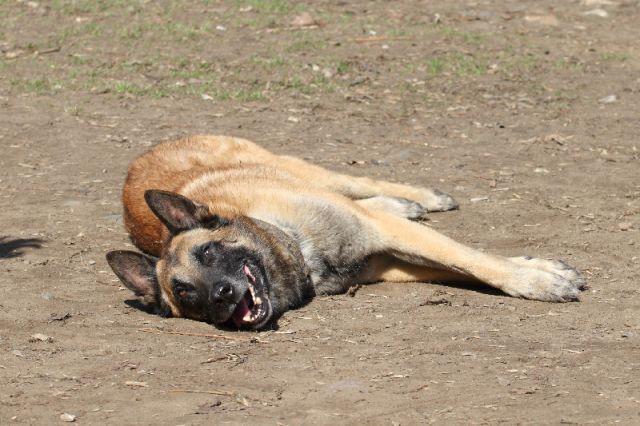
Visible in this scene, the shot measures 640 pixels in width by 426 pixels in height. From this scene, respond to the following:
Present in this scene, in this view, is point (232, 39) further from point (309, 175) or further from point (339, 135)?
point (309, 175)

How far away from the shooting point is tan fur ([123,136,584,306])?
6449mm

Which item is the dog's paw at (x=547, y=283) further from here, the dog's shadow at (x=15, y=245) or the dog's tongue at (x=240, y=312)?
the dog's shadow at (x=15, y=245)

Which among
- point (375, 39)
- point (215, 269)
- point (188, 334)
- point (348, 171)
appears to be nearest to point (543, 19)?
point (375, 39)

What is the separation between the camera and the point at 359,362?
545 centimetres

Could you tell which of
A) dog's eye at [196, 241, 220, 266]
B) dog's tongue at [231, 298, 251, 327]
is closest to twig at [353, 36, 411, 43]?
dog's eye at [196, 241, 220, 266]

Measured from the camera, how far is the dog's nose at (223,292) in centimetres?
588

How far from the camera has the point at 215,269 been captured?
19.6 feet

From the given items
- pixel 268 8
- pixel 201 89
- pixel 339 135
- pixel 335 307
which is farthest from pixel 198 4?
pixel 335 307

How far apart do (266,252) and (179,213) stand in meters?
0.54

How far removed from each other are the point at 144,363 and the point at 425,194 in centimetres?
338

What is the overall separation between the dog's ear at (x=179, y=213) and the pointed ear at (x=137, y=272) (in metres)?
0.27


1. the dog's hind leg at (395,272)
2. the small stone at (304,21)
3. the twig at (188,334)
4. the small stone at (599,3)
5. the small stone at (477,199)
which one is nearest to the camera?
the twig at (188,334)

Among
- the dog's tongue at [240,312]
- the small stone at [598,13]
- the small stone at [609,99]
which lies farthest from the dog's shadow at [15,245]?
the small stone at [598,13]

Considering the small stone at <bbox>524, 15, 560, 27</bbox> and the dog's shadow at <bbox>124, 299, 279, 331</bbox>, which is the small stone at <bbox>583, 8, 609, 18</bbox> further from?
the dog's shadow at <bbox>124, 299, 279, 331</bbox>
